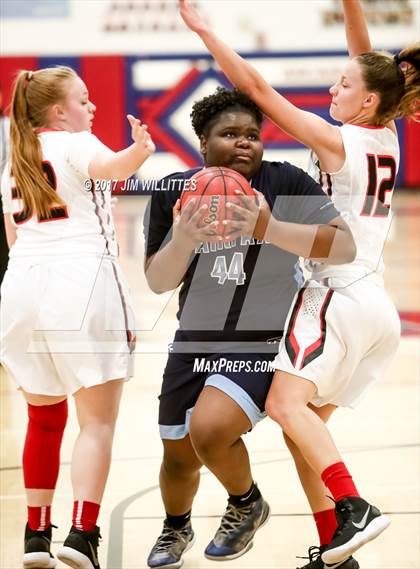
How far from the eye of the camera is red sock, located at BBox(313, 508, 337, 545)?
11.4ft

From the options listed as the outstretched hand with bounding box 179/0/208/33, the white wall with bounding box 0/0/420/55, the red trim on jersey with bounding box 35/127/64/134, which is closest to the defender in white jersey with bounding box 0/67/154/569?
the red trim on jersey with bounding box 35/127/64/134

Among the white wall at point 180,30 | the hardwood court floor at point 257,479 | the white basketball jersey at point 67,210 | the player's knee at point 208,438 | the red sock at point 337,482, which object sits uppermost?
the white wall at point 180,30

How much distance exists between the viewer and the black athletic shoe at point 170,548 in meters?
3.74

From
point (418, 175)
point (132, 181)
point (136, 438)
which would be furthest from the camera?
point (418, 175)

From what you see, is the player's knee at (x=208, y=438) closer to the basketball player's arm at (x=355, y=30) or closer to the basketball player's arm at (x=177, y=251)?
the basketball player's arm at (x=177, y=251)

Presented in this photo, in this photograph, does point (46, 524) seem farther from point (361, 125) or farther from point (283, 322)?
point (361, 125)

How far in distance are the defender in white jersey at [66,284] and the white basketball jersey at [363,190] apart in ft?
2.69

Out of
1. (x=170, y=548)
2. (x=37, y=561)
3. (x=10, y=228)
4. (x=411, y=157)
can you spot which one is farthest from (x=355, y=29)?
(x=411, y=157)

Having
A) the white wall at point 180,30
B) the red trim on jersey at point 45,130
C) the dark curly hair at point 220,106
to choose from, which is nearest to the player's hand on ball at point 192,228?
the dark curly hair at point 220,106

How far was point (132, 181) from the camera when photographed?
12.9ft

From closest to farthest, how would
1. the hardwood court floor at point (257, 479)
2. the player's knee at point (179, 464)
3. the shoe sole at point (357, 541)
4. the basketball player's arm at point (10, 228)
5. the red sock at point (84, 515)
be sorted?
the shoe sole at point (357, 541)
the red sock at point (84, 515)
the player's knee at point (179, 464)
the basketball player's arm at point (10, 228)
the hardwood court floor at point (257, 479)

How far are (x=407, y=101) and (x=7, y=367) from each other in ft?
5.87

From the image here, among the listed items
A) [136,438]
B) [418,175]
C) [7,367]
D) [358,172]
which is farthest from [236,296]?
[418,175]

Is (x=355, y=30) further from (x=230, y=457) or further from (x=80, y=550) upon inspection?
(x=80, y=550)
